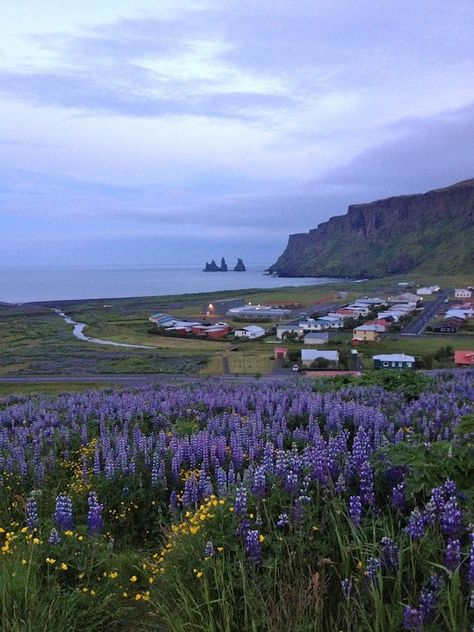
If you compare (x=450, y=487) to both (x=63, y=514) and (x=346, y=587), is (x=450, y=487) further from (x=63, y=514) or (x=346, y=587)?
(x=63, y=514)

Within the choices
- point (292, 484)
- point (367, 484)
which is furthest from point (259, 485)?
point (367, 484)

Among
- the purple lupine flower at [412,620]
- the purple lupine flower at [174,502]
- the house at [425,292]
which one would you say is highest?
the purple lupine flower at [412,620]

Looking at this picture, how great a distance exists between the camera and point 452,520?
348 cm

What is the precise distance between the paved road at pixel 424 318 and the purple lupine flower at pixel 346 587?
83641 mm

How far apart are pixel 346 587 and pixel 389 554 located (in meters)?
0.38

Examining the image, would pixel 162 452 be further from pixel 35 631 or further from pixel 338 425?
pixel 35 631

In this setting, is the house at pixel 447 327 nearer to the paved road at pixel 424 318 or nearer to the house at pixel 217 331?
the paved road at pixel 424 318

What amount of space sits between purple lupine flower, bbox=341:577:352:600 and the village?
123 feet

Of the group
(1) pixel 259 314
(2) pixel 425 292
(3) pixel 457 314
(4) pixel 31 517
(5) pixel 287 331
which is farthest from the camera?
(2) pixel 425 292

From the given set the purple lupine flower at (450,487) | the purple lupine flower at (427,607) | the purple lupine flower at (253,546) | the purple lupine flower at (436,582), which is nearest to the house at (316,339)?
the purple lupine flower at (450,487)

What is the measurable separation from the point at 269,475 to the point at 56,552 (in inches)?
74.6

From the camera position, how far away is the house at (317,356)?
58919 mm

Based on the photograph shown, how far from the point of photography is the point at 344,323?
313ft

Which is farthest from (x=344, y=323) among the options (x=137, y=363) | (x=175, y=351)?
(x=137, y=363)
